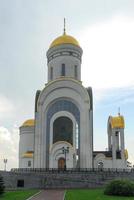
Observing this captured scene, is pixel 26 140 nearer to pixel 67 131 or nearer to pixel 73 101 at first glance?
pixel 67 131

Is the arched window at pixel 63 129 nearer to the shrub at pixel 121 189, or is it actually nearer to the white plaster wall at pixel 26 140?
the white plaster wall at pixel 26 140

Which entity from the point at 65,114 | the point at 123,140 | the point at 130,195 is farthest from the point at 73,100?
the point at 130,195

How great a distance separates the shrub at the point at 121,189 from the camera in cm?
2514

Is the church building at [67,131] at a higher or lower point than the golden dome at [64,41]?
lower

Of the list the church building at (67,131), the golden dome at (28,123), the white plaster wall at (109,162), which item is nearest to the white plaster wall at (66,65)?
the church building at (67,131)

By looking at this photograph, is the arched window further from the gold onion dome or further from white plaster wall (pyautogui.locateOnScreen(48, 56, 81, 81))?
the gold onion dome

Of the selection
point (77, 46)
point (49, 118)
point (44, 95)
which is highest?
point (77, 46)

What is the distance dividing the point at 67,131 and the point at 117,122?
319 inches

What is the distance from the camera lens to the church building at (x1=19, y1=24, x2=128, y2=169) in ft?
150

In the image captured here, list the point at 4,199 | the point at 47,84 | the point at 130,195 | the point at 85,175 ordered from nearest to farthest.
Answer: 1. the point at 4,199
2. the point at 130,195
3. the point at 85,175
4. the point at 47,84

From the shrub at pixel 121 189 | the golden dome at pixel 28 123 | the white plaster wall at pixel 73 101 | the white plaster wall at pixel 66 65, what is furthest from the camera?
the golden dome at pixel 28 123

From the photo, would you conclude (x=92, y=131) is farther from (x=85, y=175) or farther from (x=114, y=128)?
(x=85, y=175)

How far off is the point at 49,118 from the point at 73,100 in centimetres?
467

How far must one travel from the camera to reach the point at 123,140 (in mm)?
48156
